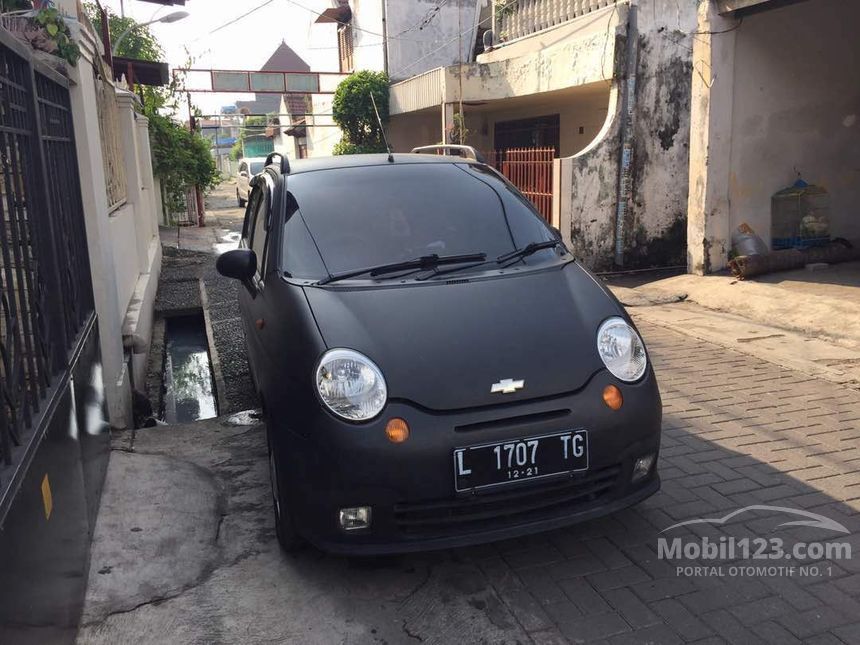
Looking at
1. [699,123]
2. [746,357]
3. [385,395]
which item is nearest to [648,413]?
[385,395]

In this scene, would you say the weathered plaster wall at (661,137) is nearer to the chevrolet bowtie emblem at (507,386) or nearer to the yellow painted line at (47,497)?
the chevrolet bowtie emblem at (507,386)

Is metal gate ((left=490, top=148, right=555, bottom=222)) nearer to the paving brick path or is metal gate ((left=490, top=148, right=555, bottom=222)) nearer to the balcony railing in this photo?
the balcony railing

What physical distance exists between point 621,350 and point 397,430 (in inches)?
44.0

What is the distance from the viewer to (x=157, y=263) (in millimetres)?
10977

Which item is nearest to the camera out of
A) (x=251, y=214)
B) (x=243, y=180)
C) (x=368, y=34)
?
(x=251, y=214)

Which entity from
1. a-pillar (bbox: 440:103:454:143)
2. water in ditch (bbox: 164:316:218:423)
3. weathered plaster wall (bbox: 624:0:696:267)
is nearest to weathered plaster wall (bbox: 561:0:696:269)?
weathered plaster wall (bbox: 624:0:696:267)

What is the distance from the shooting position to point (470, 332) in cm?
318

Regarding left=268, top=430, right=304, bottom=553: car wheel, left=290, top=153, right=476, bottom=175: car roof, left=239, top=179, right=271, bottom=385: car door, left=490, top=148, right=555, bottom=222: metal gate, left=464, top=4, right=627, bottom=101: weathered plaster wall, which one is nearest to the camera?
left=268, top=430, right=304, bottom=553: car wheel

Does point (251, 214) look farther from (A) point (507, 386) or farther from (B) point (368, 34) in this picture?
(B) point (368, 34)

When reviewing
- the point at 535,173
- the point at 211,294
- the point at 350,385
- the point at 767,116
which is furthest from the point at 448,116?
the point at 350,385

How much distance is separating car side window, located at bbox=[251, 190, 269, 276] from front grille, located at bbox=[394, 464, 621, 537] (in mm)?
1726

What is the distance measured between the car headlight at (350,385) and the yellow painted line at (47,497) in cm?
102

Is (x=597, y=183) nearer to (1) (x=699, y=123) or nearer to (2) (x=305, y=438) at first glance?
(1) (x=699, y=123)

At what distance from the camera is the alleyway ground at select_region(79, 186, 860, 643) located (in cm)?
282
